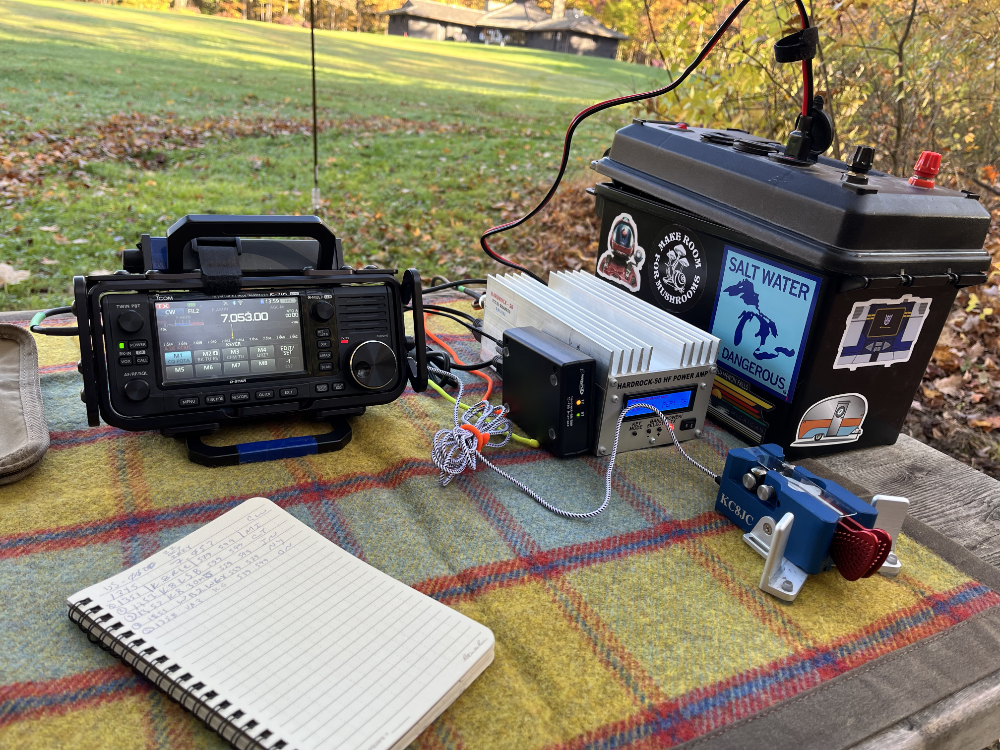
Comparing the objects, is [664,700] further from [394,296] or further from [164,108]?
[164,108]

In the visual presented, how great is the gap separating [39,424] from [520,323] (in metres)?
0.73

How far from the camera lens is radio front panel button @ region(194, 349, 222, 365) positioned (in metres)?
0.92

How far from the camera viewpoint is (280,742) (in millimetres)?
542

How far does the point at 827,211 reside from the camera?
95 centimetres

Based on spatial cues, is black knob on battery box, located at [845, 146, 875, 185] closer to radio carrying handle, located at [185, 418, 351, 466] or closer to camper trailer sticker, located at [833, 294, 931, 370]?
camper trailer sticker, located at [833, 294, 931, 370]

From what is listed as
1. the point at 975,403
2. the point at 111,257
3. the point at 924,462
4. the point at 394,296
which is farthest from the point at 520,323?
the point at 111,257

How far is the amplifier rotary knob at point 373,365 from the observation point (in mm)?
996

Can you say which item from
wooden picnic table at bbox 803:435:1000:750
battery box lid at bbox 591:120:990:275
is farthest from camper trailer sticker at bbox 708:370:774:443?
battery box lid at bbox 591:120:990:275

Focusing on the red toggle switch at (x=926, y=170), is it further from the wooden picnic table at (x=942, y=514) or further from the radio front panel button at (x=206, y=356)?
the radio front panel button at (x=206, y=356)

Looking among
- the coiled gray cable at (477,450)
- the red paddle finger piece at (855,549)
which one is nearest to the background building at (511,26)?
the coiled gray cable at (477,450)

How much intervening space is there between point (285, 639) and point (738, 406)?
0.80m

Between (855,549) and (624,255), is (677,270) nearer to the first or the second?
(624,255)

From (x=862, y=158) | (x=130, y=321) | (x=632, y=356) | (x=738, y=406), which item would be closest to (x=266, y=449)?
(x=130, y=321)

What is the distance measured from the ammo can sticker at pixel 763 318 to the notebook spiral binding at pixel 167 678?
837mm
